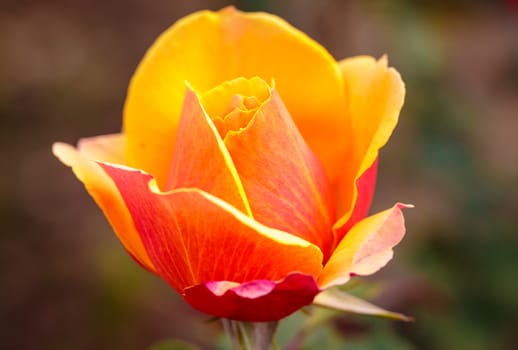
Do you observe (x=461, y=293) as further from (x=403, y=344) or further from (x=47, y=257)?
Result: (x=47, y=257)

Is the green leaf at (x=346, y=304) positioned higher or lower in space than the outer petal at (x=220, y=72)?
Answer: lower

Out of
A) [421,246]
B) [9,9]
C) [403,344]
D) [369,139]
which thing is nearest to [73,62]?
[9,9]

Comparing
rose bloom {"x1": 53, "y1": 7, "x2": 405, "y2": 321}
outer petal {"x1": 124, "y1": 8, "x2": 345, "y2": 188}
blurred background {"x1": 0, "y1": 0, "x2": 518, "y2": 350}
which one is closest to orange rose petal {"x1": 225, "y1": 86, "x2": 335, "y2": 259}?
rose bloom {"x1": 53, "y1": 7, "x2": 405, "y2": 321}

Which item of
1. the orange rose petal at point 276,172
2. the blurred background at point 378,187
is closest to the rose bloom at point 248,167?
the orange rose petal at point 276,172

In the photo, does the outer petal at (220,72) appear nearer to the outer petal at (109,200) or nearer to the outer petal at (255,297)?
the outer petal at (109,200)

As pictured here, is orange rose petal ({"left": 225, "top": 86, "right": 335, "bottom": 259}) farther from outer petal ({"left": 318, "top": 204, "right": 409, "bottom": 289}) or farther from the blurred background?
the blurred background

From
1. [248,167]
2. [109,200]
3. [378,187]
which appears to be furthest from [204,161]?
[378,187]
